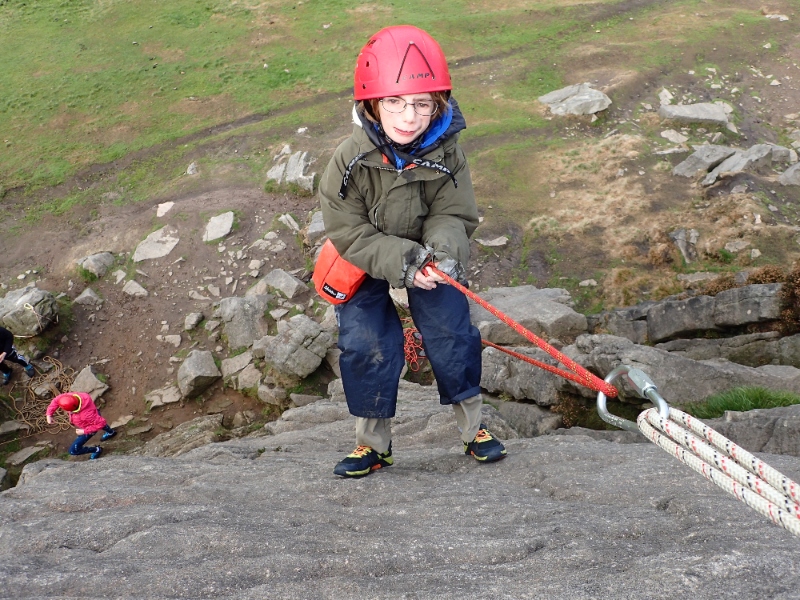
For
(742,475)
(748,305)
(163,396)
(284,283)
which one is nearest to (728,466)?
(742,475)

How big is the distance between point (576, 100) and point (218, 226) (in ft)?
41.4

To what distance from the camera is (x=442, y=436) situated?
6641mm

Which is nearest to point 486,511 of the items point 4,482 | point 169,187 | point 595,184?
point 4,482

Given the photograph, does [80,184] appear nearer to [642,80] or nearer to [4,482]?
[4,482]

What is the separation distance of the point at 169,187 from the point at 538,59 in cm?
1507

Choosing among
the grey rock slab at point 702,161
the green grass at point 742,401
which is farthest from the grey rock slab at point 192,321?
the grey rock slab at point 702,161

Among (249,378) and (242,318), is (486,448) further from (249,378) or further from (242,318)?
(242,318)

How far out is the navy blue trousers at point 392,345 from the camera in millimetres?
4598

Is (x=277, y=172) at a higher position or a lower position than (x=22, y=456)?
higher

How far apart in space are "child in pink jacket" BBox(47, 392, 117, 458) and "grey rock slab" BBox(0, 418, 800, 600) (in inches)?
218

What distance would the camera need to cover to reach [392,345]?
471cm

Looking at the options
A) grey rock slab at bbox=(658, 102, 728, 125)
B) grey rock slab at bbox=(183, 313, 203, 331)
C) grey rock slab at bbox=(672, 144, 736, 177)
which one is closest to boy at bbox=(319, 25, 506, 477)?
grey rock slab at bbox=(183, 313, 203, 331)

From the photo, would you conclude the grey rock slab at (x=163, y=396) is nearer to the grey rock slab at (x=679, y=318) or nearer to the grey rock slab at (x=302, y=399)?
the grey rock slab at (x=302, y=399)

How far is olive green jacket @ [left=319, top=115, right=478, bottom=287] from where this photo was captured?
4.33 m
